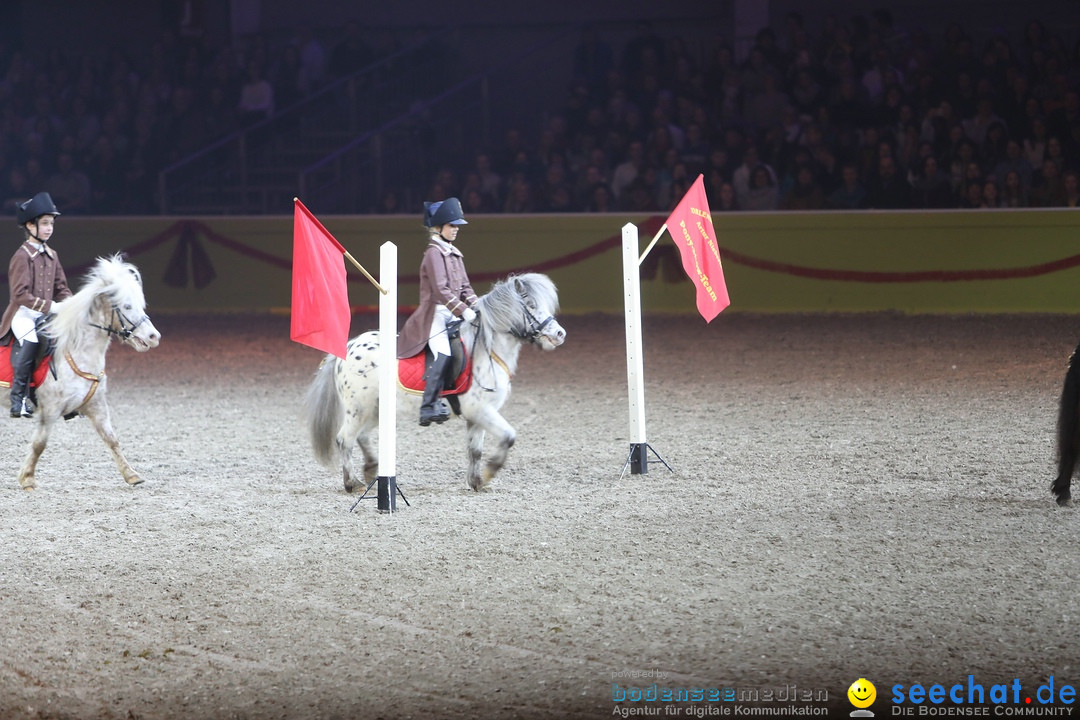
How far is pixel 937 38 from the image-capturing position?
17.5m

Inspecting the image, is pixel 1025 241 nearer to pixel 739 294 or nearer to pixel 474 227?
pixel 739 294

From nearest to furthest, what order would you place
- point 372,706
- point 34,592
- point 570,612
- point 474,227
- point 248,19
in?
1. point 372,706
2. point 570,612
3. point 34,592
4. point 474,227
5. point 248,19

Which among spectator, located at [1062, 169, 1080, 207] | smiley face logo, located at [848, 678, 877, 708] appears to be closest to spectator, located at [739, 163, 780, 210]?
spectator, located at [1062, 169, 1080, 207]

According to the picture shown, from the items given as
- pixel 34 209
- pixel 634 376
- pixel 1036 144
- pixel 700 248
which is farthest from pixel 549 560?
pixel 1036 144

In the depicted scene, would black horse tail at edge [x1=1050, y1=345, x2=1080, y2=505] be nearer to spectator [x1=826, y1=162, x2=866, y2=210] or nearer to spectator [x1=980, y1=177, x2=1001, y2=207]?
spectator [x1=980, y1=177, x2=1001, y2=207]

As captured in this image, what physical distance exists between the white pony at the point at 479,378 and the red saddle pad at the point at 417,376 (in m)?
0.04

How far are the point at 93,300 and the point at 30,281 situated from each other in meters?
0.42

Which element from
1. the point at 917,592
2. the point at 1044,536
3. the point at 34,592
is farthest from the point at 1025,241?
the point at 34,592

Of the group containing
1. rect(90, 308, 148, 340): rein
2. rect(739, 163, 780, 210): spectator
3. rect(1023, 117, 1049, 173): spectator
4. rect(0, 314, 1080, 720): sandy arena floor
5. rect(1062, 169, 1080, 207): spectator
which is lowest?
rect(0, 314, 1080, 720): sandy arena floor

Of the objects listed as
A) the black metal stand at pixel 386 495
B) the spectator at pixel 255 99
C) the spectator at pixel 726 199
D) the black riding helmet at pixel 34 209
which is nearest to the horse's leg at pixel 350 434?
the black metal stand at pixel 386 495

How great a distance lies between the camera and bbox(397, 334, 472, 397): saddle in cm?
738

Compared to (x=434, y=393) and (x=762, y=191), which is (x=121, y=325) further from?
(x=762, y=191)

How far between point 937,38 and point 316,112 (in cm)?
939

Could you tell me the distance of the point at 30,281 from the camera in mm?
7449
